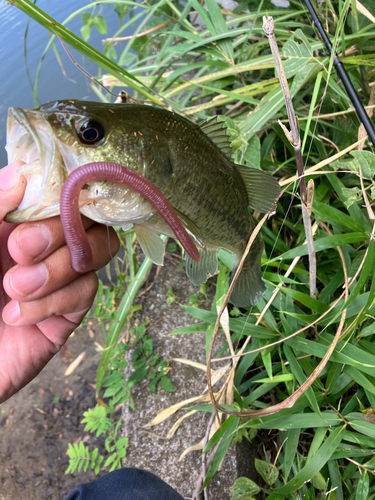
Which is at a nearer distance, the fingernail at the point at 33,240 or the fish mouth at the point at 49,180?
the fish mouth at the point at 49,180

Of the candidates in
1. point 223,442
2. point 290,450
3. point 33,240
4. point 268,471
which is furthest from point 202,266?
point 268,471

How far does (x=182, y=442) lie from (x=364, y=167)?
1556mm

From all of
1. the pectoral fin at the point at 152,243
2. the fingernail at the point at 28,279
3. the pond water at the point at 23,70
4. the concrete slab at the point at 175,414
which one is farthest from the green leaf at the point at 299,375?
the pond water at the point at 23,70

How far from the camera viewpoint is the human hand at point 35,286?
0.93m

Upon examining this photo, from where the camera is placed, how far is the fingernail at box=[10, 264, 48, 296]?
970 mm

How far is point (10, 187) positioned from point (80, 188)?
24 centimetres

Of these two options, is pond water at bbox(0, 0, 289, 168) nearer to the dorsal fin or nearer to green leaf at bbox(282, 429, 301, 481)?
the dorsal fin

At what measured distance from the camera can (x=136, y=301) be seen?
2371 millimetres

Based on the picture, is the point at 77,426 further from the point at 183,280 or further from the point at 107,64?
the point at 107,64

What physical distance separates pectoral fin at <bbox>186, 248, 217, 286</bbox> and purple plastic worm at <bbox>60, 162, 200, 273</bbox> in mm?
306

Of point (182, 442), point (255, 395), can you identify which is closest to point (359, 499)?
point (255, 395)

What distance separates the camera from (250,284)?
141 cm

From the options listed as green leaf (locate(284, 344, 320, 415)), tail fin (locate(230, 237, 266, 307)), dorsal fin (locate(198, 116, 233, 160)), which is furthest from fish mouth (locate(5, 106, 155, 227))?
green leaf (locate(284, 344, 320, 415))

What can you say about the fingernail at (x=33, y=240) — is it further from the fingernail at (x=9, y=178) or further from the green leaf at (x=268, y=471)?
the green leaf at (x=268, y=471)
